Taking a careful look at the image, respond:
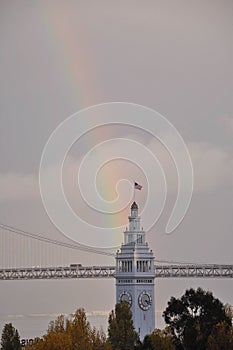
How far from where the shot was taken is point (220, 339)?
2425 inches

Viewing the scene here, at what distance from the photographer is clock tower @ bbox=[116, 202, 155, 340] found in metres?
103

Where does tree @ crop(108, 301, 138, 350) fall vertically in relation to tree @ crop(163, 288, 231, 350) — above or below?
above

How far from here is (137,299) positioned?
103688 millimetres

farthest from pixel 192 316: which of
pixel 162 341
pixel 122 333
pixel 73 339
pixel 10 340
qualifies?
pixel 10 340

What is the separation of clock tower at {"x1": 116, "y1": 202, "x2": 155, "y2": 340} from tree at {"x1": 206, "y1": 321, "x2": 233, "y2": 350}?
1589 inches

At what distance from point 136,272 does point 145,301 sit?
2.07m

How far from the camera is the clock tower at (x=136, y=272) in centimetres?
10342

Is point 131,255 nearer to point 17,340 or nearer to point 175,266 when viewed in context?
point 175,266

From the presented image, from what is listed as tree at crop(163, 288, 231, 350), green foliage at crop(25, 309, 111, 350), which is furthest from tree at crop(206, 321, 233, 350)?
green foliage at crop(25, 309, 111, 350)

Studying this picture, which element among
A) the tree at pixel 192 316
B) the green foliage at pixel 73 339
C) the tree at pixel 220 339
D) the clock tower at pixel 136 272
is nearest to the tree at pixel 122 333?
the green foliage at pixel 73 339

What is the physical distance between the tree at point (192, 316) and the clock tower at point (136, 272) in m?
37.8

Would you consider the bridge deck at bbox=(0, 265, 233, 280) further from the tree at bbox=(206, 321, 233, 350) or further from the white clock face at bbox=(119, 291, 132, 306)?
the tree at bbox=(206, 321, 233, 350)

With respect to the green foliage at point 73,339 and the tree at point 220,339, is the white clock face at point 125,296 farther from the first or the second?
the tree at point 220,339

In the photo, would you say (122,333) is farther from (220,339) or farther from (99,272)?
(99,272)
